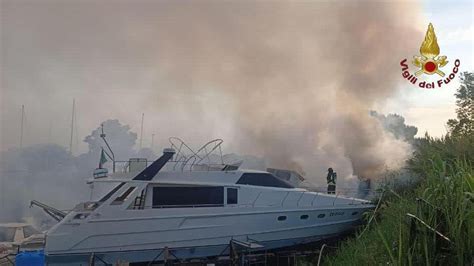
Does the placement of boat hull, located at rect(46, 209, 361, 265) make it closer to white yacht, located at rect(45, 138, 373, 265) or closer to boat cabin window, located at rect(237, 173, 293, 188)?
white yacht, located at rect(45, 138, 373, 265)

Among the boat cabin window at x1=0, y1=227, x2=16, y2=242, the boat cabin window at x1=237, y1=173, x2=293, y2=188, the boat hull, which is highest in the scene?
the boat cabin window at x1=237, y1=173, x2=293, y2=188

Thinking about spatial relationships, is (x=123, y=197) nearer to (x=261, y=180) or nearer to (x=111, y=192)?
(x=111, y=192)

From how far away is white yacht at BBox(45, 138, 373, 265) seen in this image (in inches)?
362

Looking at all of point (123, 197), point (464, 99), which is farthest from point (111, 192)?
point (464, 99)

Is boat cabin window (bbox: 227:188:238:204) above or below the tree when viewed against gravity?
below

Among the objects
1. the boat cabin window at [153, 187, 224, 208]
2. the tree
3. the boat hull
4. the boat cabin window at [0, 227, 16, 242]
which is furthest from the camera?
the boat cabin window at [0, 227, 16, 242]

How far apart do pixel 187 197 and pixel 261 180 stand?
186 cm

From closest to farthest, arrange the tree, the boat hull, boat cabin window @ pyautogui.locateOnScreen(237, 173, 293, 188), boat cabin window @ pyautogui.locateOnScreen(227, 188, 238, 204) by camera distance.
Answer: the boat hull < boat cabin window @ pyautogui.locateOnScreen(227, 188, 238, 204) < boat cabin window @ pyautogui.locateOnScreen(237, 173, 293, 188) < the tree

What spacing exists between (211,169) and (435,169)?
22.5 ft

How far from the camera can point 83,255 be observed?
9164 millimetres

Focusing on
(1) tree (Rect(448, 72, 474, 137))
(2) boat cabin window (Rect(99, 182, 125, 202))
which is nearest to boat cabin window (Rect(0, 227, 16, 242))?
(2) boat cabin window (Rect(99, 182, 125, 202))

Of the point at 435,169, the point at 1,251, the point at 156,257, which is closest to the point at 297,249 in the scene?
the point at 156,257

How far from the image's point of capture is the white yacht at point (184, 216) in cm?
920

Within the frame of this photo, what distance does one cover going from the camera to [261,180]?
34.8 feet
